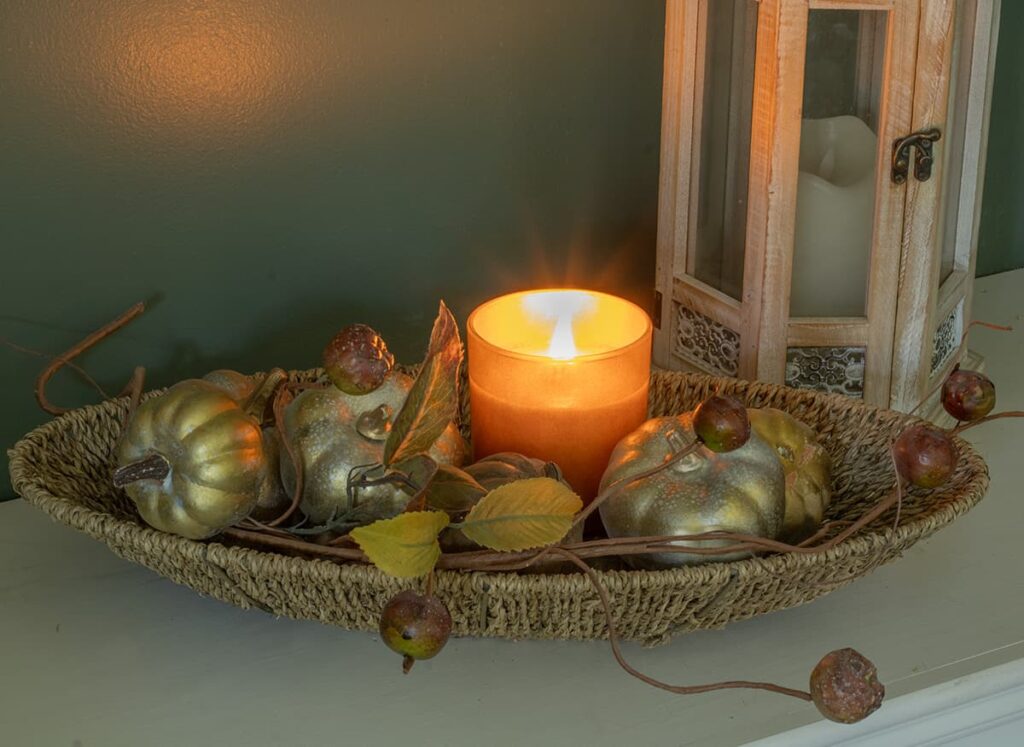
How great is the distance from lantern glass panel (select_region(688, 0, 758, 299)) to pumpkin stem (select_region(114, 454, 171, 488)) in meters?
0.41

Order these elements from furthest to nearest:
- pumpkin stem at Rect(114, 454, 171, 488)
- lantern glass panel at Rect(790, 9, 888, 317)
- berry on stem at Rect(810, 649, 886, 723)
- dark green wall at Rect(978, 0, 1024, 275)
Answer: dark green wall at Rect(978, 0, 1024, 275) < lantern glass panel at Rect(790, 9, 888, 317) < pumpkin stem at Rect(114, 454, 171, 488) < berry on stem at Rect(810, 649, 886, 723)

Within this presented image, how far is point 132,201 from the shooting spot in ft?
2.76

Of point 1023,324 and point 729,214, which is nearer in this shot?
point 729,214

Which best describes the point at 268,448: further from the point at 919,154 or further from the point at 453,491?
the point at 919,154

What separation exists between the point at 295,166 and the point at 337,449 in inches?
10.5

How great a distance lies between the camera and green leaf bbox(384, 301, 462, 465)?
25.5 inches

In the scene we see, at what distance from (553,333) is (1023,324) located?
0.49 m

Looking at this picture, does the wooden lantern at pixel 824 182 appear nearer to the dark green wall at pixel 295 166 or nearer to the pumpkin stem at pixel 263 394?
the dark green wall at pixel 295 166

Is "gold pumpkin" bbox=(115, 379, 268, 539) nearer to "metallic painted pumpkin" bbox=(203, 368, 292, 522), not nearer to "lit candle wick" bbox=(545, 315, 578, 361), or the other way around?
"metallic painted pumpkin" bbox=(203, 368, 292, 522)

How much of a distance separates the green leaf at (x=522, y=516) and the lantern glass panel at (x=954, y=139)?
1.24ft

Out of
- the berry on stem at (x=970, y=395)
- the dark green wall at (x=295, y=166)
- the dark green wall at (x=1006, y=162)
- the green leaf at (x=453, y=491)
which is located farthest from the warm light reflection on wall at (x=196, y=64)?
the dark green wall at (x=1006, y=162)

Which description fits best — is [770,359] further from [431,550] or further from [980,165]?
[431,550]

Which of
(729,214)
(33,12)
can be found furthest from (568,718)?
(33,12)

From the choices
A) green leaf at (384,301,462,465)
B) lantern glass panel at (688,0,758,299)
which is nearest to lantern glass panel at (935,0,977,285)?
lantern glass panel at (688,0,758,299)
